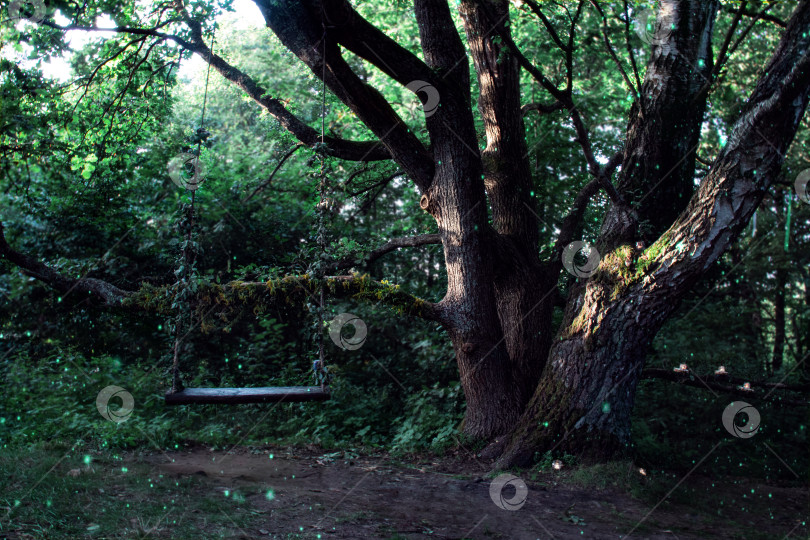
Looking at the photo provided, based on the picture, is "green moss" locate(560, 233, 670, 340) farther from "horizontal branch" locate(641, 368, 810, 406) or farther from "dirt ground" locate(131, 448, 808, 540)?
"dirt ground" locate(131, 448, 808, 540)

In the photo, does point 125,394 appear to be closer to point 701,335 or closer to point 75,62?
point 75,62

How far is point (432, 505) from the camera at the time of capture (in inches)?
202

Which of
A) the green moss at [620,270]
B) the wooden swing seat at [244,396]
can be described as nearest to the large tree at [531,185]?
the green moss at [620,270]

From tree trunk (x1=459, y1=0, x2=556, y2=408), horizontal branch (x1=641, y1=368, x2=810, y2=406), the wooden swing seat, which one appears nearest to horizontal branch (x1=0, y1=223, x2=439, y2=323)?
the wooden swing seat

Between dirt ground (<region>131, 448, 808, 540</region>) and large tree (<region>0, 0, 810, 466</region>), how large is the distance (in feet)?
2.58

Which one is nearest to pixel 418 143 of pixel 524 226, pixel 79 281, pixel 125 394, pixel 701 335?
pixel 524 226

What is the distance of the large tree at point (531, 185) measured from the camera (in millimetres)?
5566

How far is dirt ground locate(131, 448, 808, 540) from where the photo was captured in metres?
4.55

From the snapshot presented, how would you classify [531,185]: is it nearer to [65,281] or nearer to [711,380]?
[711,380]

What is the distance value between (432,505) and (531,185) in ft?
13.2

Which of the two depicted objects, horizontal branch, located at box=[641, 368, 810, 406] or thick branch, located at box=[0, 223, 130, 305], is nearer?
thick branch, located at box=[0, 223, 130, 305]

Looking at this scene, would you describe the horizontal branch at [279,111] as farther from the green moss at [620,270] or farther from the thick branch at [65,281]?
the green moss at [620,270]

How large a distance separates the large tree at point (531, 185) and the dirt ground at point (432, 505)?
785 mm

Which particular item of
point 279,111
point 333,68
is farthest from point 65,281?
point 333,68
